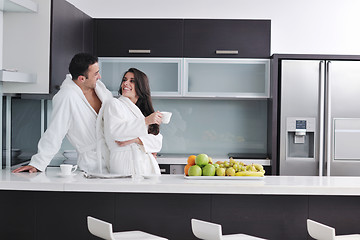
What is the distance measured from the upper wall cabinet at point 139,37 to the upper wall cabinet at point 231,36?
11 centimetres

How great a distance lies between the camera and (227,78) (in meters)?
5.51

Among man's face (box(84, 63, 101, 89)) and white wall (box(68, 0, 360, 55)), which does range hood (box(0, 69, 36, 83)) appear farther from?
white wall (box(68, 0, 360, 55))

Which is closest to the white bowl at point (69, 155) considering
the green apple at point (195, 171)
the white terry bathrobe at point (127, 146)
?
the white terry bathrobe at point (127, 146)

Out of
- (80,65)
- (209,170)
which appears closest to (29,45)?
(80,65)

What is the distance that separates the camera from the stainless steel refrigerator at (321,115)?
5152mm

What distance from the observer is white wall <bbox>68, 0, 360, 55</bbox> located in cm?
573

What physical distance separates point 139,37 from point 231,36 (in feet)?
2.87

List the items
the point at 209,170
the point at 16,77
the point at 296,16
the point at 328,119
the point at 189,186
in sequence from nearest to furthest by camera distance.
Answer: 1. the point at 189,186
2. the point at 209,170
3. the point at 16,77
4. the point at 328,119
5. the point at 296,16

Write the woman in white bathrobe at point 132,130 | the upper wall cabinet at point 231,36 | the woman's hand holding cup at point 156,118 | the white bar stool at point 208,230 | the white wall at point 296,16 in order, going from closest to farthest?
the white bar stool at point 208,230, the woman's hand holding cup at point 156,118, the woman in white bathrobe at point 132,130, the upper wall cabinet at point 231,36, the white wall at point 296,16

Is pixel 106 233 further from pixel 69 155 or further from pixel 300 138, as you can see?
pixel 300 138

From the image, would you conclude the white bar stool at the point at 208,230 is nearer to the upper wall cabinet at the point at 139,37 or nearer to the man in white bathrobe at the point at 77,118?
the man in white bathrobe at the point at 77,118

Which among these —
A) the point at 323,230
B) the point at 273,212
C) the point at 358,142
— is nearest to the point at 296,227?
the point at 273,212

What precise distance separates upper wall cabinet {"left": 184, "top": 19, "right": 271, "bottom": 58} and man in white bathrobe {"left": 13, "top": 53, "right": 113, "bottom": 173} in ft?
5.22

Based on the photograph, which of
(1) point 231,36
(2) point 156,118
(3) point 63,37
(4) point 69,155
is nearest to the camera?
(2) point 156,118
